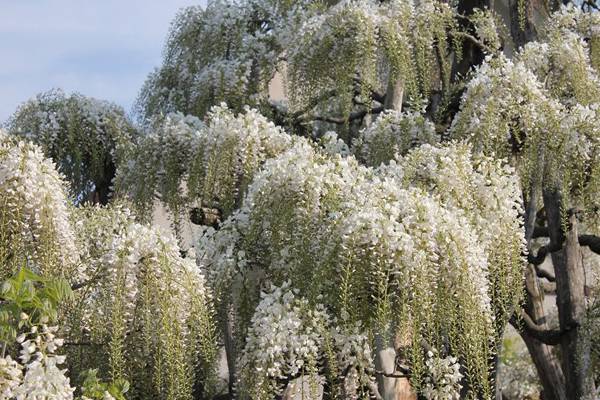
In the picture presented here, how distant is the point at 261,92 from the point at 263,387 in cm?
297

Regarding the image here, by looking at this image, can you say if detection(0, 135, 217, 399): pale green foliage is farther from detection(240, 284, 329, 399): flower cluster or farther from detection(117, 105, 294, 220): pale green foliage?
detection(117, 105, 294, 220): pale green foliage

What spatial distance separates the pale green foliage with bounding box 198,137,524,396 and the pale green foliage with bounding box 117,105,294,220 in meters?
0.36

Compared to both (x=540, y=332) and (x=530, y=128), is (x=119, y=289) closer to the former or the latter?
(x=530, y=128)

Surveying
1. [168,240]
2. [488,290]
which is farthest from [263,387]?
[488,290]

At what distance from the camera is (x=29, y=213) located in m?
5.21

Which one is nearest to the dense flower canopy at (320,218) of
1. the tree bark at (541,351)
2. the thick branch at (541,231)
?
the tree bark at (541,351)

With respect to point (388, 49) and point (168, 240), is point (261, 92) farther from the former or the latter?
point (168, 240)

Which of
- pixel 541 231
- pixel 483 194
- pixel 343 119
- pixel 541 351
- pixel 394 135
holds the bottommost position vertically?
pixel 541 351

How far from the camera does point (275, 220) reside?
525 centimetres

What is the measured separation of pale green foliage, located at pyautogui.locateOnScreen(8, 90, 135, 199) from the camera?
735cm

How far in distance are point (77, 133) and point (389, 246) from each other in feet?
11.3

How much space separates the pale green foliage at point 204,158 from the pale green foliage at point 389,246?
36 cm

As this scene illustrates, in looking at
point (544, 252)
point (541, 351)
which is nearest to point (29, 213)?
point (544, 252)

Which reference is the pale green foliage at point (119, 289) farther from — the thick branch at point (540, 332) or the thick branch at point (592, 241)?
the thick branch at point (592, 241)
